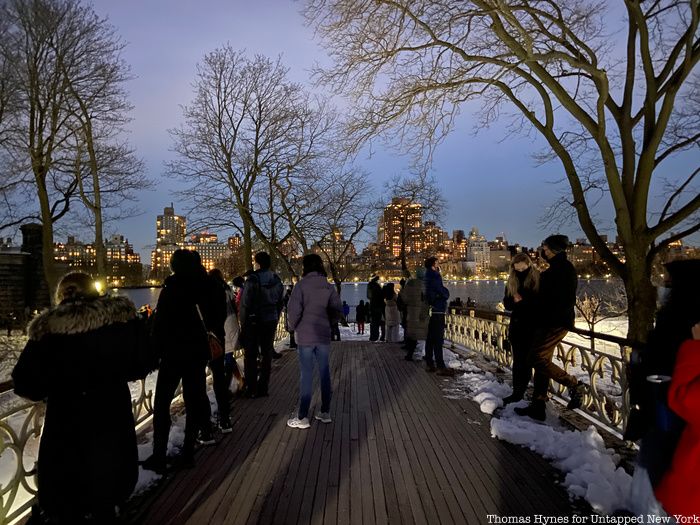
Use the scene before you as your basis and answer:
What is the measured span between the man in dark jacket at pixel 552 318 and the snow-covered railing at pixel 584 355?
161 mm

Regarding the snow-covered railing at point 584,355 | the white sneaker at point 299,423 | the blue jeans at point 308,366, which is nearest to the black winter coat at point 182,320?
the blue jeans at point 308,366

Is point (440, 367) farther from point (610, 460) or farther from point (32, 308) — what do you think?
point (32, 308)

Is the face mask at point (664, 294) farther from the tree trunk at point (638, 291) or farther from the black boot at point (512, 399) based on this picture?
the tree trunk at point (638, 291)

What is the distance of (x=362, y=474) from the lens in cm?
351

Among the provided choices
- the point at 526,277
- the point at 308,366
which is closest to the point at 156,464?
the point at 308,366

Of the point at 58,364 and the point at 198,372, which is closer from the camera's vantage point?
the point at 58,364

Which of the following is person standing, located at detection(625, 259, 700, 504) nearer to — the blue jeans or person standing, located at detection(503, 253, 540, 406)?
person standing, located at detection(503, 253, 540, 406)

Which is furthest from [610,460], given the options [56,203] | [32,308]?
[32,308]

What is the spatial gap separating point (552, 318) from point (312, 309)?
105 inches

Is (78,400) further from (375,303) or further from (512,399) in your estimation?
(375,303)

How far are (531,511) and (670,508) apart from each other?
1.46 meters

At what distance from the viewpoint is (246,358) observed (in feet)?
19.5

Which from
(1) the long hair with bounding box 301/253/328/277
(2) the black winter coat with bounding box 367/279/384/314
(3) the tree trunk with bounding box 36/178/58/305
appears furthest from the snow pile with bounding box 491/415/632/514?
(3) the tree trunk with bounding box 36/178/58/305

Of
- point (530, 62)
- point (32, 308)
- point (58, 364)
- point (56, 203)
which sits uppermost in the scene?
point (530, 62)
